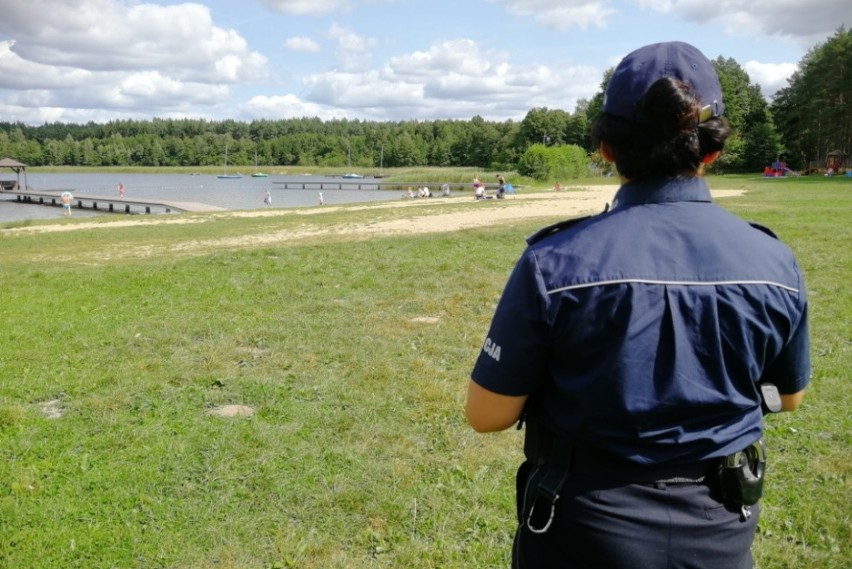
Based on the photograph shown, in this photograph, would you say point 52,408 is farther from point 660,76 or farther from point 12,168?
Answer: point 12,168

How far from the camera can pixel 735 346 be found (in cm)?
155

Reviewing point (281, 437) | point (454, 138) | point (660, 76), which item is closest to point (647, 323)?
point (660, 76)

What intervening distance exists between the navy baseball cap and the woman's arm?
0.73 metres

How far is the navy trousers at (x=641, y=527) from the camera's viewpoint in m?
1.53

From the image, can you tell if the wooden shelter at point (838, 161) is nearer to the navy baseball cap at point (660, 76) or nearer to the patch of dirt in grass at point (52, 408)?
the patch of dirt in grass at point (52, 408)

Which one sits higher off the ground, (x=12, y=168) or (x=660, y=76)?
(x=12, y=168)

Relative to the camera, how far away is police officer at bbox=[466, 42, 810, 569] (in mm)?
1488

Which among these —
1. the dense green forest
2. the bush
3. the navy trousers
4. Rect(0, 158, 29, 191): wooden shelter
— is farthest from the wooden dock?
the navy trousers

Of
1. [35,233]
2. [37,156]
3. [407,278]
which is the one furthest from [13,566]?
[37,156]

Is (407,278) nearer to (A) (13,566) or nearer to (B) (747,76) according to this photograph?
(A) (13,566)

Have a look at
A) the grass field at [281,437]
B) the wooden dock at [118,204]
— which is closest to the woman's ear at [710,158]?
the grass field at [281,437]

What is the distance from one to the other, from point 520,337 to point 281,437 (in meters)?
3.28

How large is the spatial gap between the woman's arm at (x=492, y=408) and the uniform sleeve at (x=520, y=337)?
0.09 feet

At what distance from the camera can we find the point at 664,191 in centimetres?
158
